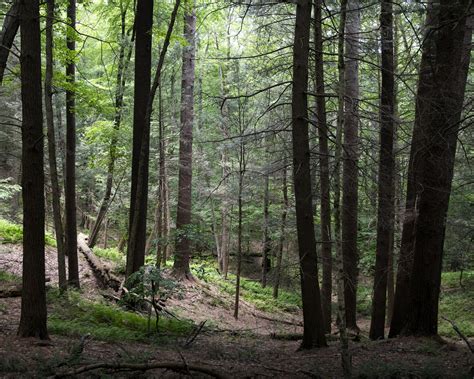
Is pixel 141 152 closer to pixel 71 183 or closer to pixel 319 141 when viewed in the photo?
pixel 71 183

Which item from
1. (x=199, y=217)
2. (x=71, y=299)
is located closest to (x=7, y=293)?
(x=71, y=299)

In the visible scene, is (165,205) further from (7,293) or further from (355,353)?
(355,353)

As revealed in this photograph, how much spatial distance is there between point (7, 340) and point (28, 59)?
160 inches

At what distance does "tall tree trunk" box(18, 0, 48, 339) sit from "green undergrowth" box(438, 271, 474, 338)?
456 inches

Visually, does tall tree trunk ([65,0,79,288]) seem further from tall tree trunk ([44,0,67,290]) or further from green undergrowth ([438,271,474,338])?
green undergrowth ([438,271,474,338])

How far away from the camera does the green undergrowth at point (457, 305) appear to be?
46.1 feet

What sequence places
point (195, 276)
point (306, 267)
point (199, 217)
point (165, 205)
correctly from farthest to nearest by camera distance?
point (199, 217)
point (165, 205)
point (195, 276)
point (306, 267)

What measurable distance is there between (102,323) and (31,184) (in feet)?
12.2

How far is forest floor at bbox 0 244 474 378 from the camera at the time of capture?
5434 millimetres

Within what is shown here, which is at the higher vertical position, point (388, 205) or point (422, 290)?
point (388, 205)

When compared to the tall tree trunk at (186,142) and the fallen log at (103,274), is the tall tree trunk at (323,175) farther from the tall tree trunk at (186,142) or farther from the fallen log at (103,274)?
the fallen log at (103,274)

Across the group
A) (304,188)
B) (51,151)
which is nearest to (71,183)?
(51,151)

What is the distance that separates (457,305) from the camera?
17.1m

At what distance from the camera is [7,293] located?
9.81m
